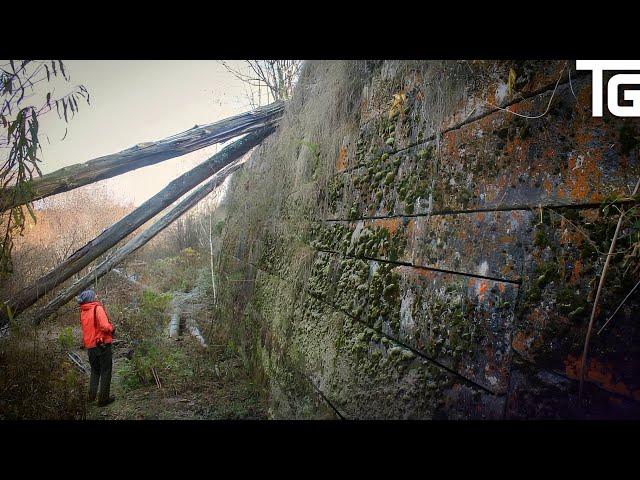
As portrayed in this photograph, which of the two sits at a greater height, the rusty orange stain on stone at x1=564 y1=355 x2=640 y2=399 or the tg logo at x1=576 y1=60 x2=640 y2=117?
the tg logo at x1=576 y1=60 x2=640 y2=117

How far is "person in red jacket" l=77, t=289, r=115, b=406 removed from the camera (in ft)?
15.7

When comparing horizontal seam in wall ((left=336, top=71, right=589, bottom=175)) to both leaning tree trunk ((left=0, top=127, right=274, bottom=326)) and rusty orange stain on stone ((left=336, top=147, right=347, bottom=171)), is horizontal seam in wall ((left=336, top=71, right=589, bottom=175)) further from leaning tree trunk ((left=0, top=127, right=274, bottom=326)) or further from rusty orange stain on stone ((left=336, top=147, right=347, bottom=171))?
leaning tree trunk ((left=0, top=127, right=274, bottom=326))

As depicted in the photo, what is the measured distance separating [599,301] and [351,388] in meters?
1.59

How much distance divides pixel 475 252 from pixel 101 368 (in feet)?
18.6

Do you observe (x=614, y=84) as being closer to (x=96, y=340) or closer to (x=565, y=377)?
(x=565, y=377)

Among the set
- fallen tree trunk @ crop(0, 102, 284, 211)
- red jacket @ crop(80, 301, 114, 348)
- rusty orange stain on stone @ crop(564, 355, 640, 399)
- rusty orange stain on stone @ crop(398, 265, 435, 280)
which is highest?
fallen tree trunk @ crop(0, 102, 284, 211)

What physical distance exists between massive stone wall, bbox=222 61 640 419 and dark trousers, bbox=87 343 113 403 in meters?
3.70

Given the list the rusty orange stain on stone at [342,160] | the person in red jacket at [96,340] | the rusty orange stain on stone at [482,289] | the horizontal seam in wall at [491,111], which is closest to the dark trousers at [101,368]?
the person in red jacket at [96,340]

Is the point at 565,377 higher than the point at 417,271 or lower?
lower

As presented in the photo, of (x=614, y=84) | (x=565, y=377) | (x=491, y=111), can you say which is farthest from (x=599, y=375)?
(x=491, y=111)

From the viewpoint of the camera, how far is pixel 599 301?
1090 mm

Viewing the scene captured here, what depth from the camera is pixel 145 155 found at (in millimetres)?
4406

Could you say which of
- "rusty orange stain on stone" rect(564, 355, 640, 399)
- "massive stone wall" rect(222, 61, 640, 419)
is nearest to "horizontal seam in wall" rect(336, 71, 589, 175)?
"massive stone wall" rect(222, 61, 640, 419)

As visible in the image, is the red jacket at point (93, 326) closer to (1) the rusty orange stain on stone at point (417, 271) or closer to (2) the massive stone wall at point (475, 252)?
(2) the massive stone wall at point (475, 252)
